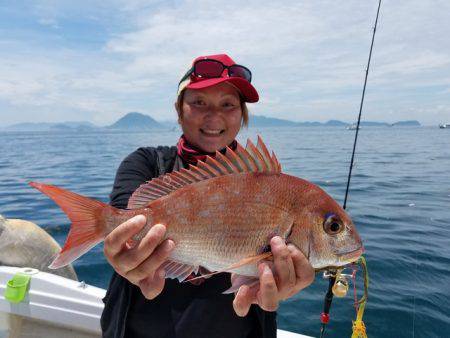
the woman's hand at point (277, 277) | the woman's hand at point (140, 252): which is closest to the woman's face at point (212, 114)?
the woman's hand at point (140, 252)

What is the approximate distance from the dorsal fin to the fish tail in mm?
227

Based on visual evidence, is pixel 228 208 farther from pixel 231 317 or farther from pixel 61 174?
pixel 61 174

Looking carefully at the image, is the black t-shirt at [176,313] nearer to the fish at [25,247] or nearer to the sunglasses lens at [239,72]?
the sunglasses lens at [239,72]

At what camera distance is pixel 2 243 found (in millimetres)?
4648

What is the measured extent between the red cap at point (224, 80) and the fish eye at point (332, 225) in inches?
49.8

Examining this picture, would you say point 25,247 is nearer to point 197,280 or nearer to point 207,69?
point 197,280

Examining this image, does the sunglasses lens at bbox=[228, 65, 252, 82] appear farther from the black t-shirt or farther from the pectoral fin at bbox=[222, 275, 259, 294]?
the pectoral fin at bbox=[222, 275, 259, 294]

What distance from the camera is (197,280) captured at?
2490mm

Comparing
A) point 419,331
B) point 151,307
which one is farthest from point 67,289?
point 419,331

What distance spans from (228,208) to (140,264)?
0.62m

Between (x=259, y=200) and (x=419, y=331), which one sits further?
(x=419, y=331)

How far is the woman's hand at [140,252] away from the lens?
2.00 meters

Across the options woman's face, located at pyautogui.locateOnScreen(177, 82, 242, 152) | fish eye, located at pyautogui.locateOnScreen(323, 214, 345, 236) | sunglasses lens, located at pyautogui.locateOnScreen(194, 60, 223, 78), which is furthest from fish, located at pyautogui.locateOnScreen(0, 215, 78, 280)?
fish eye, located at pyautogui.locateOnScreen(323, 214, 345, 236)

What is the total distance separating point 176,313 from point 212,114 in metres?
1.50
